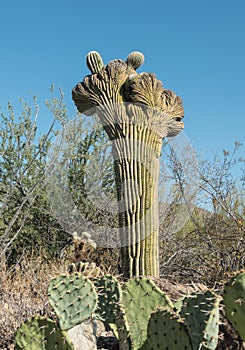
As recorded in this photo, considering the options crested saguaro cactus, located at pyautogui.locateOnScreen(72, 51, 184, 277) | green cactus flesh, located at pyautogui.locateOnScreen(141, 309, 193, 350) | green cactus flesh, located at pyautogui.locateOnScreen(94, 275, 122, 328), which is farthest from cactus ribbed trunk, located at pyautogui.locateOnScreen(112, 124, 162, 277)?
green cactus flesh, located at pyautogui.locateOnScreen(141, 309, 193, 350)

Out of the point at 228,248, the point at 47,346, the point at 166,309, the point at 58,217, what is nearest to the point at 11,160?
the point at 58,217

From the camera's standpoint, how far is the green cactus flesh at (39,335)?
2814mm

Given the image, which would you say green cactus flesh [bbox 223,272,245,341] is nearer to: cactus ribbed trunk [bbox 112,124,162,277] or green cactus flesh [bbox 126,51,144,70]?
cactus ribbed trunk [bbox 112,124,162,277]

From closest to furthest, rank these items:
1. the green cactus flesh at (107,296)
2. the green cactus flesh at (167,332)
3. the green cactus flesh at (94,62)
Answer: the green cactus flesh at (167,332) → the green cactus flesh at (107,296) → the green cactus flesh at (94,62)

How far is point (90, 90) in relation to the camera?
186 inches

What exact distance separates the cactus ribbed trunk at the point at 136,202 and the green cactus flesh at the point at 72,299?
172 cm

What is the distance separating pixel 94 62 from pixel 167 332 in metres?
3.14

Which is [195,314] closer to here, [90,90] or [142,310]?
[142,310]

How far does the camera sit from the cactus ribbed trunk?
4535 millimetres

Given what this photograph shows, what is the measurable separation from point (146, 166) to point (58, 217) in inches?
185

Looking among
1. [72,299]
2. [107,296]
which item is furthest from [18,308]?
[72,299]

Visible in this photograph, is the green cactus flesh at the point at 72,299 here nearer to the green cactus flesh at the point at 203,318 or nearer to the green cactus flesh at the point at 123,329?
the green cactus flesh at the point at 123,329

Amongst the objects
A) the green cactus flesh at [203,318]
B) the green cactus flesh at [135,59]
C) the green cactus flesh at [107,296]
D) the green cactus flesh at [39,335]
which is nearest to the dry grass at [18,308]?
the green cactus flesh at [107,296]

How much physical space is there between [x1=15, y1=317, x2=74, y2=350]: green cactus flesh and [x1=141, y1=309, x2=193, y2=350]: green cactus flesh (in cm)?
63
